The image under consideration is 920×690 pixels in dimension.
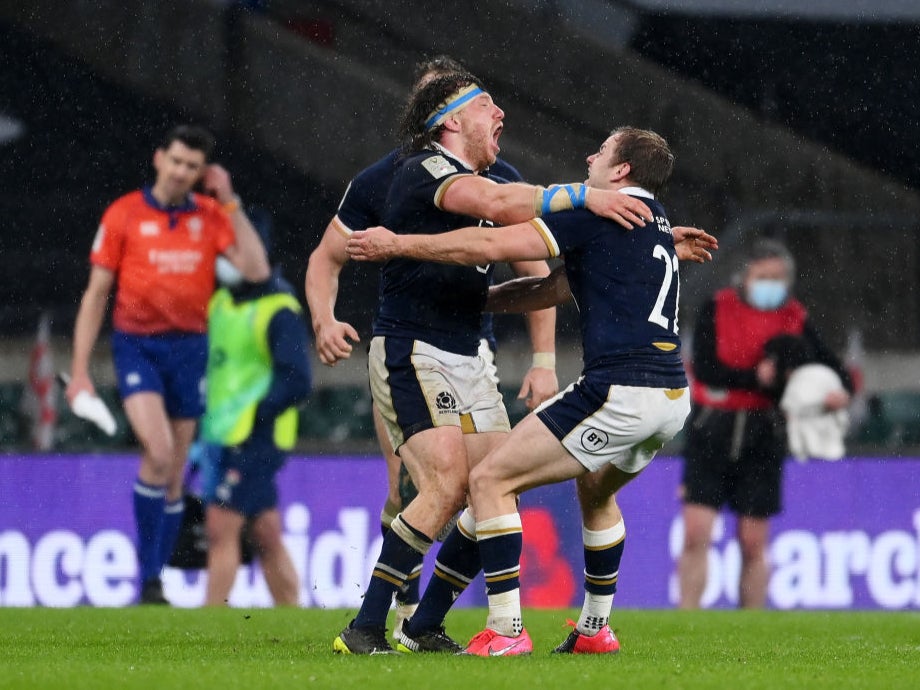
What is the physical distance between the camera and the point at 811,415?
9602 mm

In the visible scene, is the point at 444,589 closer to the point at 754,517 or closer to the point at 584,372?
the point at 584,372

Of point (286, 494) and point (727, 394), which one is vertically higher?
point (727, 394)

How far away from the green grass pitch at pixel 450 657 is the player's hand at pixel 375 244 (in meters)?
1.18

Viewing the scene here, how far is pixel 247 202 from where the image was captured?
10648 millimetres

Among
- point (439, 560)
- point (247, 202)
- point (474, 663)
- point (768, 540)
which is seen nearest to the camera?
point (474, 663)

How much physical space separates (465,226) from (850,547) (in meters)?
4.68

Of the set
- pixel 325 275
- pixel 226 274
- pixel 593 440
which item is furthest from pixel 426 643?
pixel 226 274

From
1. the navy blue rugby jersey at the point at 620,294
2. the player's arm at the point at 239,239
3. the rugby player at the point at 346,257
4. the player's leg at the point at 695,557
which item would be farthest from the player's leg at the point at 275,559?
the navy blue rugby jersey at the point at 620,294

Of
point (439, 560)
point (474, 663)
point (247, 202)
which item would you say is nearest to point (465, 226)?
point (439, 560)

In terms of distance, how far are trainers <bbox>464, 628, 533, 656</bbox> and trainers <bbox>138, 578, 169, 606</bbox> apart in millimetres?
4042

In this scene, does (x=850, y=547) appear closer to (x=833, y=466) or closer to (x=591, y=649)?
(x=833, y=466)

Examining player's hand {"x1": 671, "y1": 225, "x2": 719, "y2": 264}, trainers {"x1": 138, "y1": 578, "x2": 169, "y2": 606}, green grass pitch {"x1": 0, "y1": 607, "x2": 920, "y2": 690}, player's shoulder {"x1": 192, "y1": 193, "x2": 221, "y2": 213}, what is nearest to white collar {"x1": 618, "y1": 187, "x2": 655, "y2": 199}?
player's hand {"x1": 671, "y1": 225, "x2": 719, "y2": 264}

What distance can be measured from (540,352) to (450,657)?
1486 mm

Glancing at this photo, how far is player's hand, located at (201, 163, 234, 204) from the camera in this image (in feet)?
31.6
